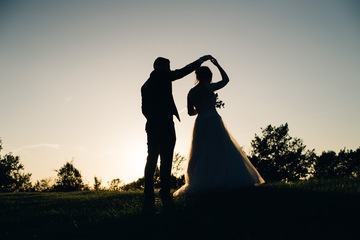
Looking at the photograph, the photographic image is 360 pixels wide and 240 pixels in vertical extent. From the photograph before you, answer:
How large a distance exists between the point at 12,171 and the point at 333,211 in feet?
282

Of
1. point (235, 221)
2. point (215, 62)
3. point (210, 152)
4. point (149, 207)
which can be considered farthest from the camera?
point (215, 62)

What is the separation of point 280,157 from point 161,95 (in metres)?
70.1

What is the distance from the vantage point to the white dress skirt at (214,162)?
7.63 metres

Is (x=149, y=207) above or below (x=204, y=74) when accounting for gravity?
below

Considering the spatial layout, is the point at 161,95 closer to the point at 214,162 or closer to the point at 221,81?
the point at 221,81

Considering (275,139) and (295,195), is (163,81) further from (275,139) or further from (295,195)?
(275,139)

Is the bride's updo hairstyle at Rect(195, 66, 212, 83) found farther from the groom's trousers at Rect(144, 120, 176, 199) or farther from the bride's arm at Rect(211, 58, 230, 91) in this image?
the groom's trousers at Rect(144, 120, 176, 199)

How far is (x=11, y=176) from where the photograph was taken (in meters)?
76.3

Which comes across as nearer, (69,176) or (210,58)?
(210,58)

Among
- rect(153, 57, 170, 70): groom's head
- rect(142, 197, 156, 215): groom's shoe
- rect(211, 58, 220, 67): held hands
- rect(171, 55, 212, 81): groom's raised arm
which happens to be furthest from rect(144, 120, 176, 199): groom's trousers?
rect(211, 58, 220, 67): held hands

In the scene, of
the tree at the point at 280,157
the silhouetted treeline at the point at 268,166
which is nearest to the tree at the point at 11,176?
the silhouetted treeline at the point at 268,166

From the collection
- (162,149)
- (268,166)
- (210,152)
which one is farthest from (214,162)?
(268,166)

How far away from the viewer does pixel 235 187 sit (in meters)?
7.54

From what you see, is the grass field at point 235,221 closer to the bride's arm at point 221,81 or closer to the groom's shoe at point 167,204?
the groom's shoe at point 167,204
